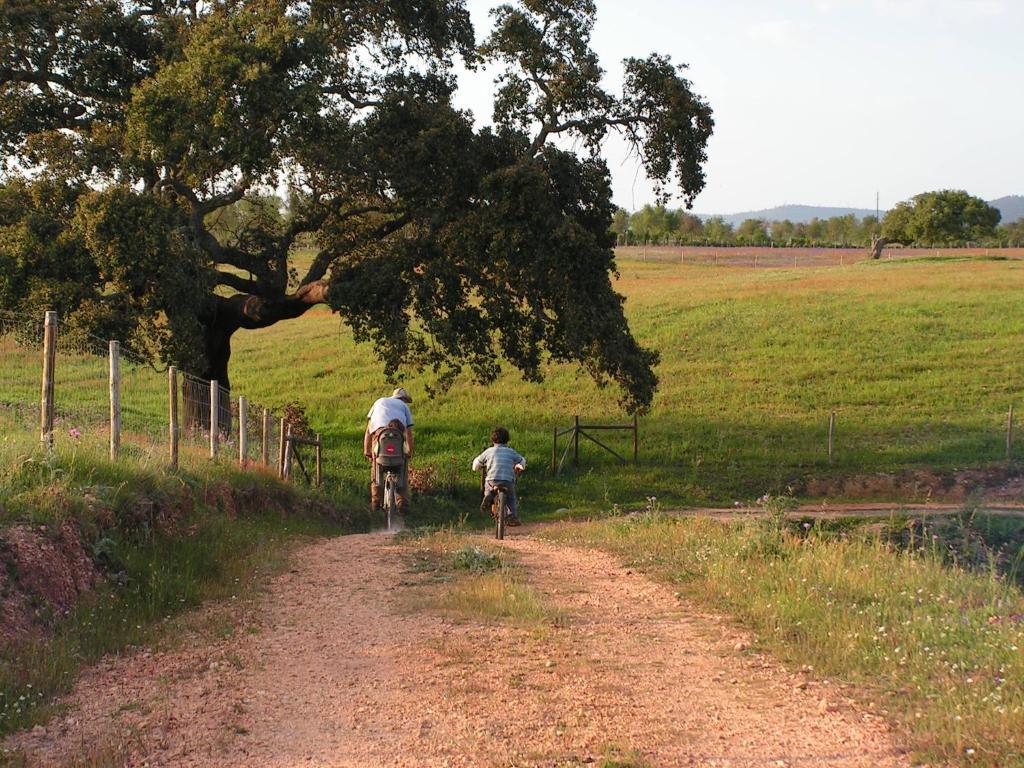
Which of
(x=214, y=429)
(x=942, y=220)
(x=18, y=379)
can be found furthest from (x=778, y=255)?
(x=18, y=379)

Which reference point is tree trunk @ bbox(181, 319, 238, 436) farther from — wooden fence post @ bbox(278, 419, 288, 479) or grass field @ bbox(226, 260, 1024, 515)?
grass field @ bbox(226, 260, 1024, 515)

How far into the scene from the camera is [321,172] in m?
22.3

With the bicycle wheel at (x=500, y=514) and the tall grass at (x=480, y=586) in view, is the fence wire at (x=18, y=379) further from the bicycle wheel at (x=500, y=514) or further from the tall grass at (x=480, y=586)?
the bicycle wheel at (x=500, y=514)

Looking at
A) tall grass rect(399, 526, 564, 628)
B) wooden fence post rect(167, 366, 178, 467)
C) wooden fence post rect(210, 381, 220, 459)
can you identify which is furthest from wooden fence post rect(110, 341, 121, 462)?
wooden fence post rect(210, 381, 220, 459)

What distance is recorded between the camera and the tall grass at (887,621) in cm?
562

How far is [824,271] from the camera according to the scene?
237 feet

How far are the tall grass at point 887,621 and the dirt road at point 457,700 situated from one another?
1.04ft

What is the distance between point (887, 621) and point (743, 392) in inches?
1204

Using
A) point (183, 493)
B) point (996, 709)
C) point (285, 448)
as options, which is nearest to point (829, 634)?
point (996, 709)

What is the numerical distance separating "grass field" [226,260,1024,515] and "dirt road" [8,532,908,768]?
17.2 m

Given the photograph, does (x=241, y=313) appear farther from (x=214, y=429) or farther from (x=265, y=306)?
(x=214, y=429)

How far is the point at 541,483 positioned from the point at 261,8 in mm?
13251

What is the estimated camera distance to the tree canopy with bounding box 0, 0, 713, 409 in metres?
20.3

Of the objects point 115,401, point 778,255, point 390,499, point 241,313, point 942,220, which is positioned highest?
point 942,220
